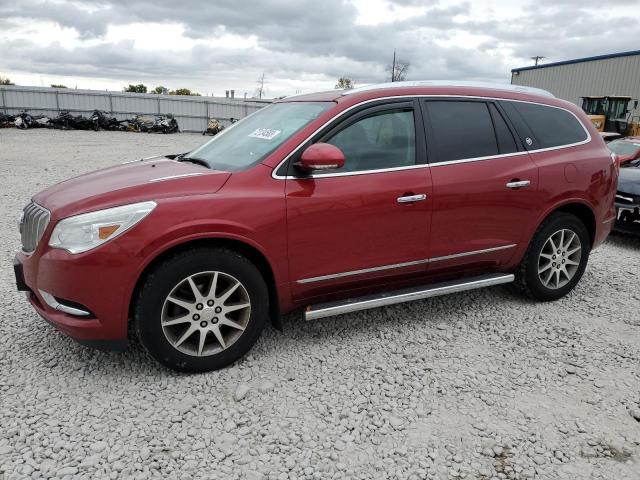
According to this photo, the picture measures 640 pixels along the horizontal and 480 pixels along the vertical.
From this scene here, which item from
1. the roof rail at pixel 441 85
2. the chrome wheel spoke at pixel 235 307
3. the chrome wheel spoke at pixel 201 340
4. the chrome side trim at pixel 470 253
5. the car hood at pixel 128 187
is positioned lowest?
the chrome wheel spoke at pixel 201 340

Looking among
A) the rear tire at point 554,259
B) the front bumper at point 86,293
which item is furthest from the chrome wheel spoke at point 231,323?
the rear tire at point 554,259

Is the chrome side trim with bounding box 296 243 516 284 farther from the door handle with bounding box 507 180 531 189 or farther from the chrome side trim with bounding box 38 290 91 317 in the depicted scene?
the chrome side trim with bounding box 38 290 91 317

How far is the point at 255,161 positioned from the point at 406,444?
1.94 meters

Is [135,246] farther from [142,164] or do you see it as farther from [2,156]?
[2,156]

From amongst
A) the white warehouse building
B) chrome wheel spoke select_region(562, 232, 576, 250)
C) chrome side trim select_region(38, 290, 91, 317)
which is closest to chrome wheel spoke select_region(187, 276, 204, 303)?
chrome side trim select_region(38, 290, 91, 317)

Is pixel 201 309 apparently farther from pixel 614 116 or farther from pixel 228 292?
pixel 614 116

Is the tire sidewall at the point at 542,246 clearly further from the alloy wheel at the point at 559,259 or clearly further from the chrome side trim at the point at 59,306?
the chrome side trim at the point at 59,306

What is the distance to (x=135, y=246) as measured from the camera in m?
2.91

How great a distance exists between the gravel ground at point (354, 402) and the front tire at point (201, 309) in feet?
0.56

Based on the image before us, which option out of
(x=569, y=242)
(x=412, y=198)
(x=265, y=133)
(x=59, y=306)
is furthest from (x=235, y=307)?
(x=569, y=242)

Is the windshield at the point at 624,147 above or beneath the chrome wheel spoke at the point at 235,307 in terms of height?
above

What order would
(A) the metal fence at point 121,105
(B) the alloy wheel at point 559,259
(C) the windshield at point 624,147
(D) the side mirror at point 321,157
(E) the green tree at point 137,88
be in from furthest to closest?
(E) the green tree at point 137,88
(A) the metal fence at point 121,105
(C) the windshield at point 624,147
(B) the alloy wheel at point 559,259
(D) the side mirror at point 321,157

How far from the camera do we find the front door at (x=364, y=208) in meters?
3.36

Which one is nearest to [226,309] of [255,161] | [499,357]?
[255,161]
